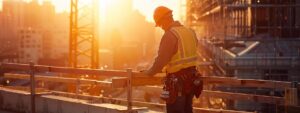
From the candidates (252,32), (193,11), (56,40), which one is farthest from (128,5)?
(252,32)

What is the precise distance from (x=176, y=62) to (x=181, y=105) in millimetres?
514

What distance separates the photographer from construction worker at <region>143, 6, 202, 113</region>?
20.4 ft

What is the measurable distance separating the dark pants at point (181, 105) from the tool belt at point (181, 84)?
6cm

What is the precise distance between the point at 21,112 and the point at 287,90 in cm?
584

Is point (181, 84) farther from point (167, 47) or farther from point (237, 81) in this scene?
point (237, 81)

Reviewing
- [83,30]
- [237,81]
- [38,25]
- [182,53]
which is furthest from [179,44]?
[38,25]

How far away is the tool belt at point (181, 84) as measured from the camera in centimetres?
625

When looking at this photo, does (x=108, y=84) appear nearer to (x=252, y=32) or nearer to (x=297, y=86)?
(x=297, y=86)

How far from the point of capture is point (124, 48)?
131 meters

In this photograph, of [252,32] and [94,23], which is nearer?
[252,32]

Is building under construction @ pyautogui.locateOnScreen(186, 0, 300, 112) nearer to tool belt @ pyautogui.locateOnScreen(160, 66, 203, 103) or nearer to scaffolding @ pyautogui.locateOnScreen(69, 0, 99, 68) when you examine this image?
scaffolding @ pyautogui.locateOnScreen(69, 0, 99, 68)

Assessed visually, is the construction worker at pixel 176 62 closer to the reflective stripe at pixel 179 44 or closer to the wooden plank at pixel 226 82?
the reflective stripe at pixel 179 44

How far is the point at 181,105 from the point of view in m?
6.30

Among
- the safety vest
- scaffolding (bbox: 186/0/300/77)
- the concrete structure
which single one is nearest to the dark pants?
the safety vest
